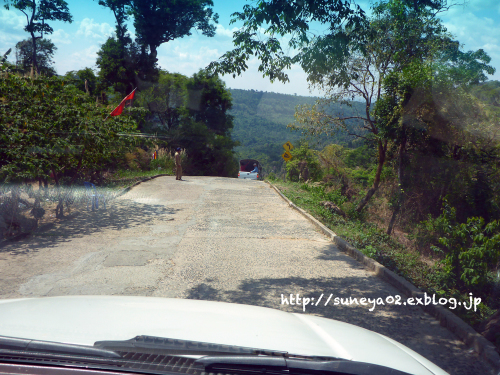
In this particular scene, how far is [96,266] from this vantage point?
6.30 metres

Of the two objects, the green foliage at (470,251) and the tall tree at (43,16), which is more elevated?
the tall tree at (43,16)

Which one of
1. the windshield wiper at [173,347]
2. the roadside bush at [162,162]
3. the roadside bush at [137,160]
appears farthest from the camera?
the roadside bush at [162,162]

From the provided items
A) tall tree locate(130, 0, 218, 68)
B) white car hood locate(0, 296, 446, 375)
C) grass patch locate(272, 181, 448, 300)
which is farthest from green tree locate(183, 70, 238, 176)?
white car hood locate(0, 296, 446, 375)

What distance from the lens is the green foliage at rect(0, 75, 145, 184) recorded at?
25.6 feet

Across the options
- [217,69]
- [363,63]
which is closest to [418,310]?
[217,69]

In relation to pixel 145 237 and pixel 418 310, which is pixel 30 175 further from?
pixel 418 310

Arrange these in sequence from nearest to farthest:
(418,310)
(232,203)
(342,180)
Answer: (418,310) < (232,203) < (342,180)

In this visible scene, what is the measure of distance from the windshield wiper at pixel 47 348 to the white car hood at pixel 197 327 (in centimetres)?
6

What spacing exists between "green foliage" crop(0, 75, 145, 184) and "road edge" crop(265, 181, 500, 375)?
6.70 m

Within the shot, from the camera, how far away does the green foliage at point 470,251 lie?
5156mm

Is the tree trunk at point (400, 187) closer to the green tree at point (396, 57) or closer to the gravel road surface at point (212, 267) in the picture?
the green tree at point (396, 57)

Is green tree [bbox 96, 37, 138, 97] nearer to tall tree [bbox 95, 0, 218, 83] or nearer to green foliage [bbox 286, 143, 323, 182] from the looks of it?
tall tree [bbox 95, 0, 218, 83]

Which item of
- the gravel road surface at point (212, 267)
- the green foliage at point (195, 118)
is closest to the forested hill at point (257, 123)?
the green foliage at point (195, 118)

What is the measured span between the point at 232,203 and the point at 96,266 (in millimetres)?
7934
